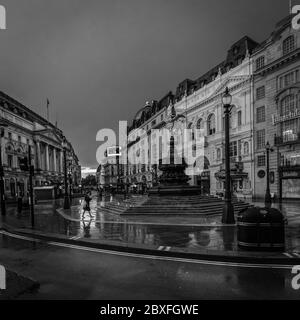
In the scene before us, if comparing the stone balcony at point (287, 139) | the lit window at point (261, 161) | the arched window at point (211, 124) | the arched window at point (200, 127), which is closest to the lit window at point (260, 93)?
the stone balcony at point (287, 139)

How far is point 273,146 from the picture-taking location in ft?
109

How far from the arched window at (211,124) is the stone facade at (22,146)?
26475mm

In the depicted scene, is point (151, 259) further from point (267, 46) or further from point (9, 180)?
point (9, 180)

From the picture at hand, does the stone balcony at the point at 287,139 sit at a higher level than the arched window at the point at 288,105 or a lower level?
lower

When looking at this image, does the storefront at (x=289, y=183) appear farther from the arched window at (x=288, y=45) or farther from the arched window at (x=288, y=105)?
the arched window at (x=288, y=45)

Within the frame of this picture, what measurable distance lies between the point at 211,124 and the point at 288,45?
17.9 metres

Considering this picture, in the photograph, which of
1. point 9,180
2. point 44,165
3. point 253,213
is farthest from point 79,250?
point 44,165

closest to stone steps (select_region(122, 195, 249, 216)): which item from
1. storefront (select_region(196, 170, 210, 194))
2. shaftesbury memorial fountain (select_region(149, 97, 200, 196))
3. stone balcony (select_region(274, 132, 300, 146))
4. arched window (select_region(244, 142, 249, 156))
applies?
shaftesbury memorial fountain (select_region(149, 97, 200, 196))

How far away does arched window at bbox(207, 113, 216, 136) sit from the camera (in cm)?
4612

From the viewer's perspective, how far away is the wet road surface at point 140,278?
5.32 meters

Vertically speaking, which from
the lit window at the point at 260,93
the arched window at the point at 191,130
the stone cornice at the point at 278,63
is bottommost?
the arched window at the point at 191,130

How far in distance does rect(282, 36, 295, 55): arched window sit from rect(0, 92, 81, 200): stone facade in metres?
38.5

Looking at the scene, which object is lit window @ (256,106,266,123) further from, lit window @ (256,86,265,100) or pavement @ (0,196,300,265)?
pavement @ (0,196,300,265)

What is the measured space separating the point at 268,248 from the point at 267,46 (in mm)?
33579
